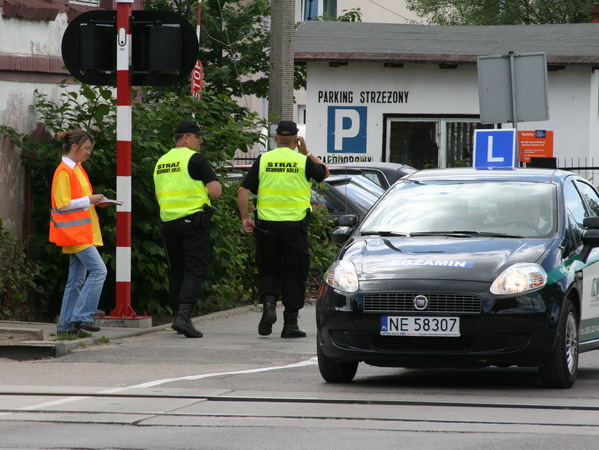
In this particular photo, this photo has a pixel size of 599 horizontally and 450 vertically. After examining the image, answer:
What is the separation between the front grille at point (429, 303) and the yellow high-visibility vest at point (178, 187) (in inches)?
144

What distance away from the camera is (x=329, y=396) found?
28.2 feet

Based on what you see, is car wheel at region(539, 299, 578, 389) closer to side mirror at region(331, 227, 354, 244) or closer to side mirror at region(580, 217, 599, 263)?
side mirror at region(580, 217, 599, 263)

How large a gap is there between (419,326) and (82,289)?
400cm

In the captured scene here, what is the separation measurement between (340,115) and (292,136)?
19.7m

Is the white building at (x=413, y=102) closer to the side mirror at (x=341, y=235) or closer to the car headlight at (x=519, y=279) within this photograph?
the side mirror at (x=341, y=235)

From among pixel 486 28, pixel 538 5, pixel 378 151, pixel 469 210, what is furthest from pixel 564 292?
pixel 538 5

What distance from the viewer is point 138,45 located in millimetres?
12953

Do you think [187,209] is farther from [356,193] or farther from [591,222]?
[356,193]

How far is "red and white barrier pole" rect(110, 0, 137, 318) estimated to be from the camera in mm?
12664

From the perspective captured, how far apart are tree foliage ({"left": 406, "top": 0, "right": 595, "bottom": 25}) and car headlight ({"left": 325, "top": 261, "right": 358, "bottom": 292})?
43790mm

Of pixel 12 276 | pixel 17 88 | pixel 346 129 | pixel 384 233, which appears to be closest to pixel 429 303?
pixel 384 233

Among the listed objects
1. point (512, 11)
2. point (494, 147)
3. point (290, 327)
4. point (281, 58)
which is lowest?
point (290, 327)

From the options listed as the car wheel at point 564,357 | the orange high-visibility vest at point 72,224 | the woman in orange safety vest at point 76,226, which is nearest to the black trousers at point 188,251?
the woman in orange safety vest at point 76,226

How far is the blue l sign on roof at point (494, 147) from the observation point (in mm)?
19703
